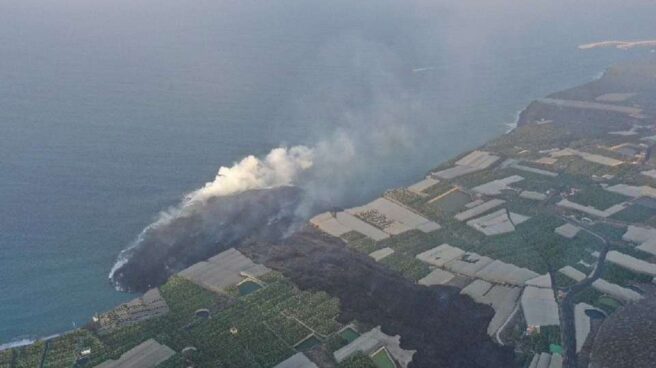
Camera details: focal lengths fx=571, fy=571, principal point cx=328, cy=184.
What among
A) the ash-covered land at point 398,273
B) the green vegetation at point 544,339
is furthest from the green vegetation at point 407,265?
the green vegetation at point 544,339

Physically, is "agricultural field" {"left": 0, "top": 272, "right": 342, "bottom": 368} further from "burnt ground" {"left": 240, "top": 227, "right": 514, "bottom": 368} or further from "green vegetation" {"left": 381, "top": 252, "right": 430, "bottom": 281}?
"green vegetation" {"left": 381, "top": 252, "right": 430, "bottom": 281}

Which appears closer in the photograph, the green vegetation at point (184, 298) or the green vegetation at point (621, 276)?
the green vegetation at point (184, 298)

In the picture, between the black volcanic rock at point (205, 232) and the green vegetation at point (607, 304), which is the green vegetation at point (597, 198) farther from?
the black volcanic rock at point (205, 232)

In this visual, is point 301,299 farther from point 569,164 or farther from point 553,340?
point 569,164

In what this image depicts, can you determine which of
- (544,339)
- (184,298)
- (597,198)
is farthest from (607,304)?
(184,298)

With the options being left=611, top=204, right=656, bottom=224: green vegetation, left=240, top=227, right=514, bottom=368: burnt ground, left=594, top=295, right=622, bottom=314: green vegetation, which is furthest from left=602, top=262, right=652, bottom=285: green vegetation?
left=240, top=227, right=514, bottom=368: burnt ground

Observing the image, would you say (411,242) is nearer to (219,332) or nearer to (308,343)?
(308,343)
